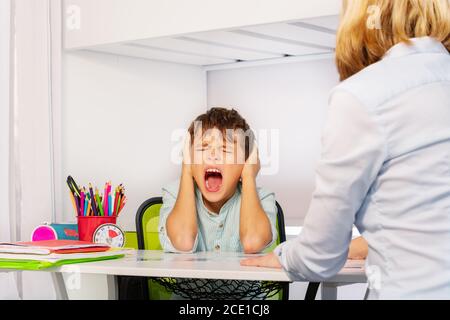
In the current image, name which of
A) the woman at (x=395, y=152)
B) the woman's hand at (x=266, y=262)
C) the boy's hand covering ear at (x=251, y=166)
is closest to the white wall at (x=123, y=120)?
the boy's hand covering ear at (x=251, y=166)

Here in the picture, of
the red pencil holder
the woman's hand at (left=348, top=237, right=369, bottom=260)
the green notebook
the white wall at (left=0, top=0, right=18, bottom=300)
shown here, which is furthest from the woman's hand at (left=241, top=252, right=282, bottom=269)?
the white wall at (left=0, top=0, right=18, bottom=300)

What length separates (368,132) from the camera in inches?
36.6

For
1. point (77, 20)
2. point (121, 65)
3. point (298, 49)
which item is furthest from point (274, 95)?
point (77, 20)

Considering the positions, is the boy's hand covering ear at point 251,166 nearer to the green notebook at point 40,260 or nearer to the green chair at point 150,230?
the green chair at point 150,230

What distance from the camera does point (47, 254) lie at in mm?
1459

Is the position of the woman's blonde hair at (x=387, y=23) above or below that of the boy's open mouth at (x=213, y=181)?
above

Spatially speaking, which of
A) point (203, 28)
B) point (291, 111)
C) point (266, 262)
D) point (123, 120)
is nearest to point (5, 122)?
point (123, 120)

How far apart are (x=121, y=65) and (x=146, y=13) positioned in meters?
0.29

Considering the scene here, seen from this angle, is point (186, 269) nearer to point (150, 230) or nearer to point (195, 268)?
point (195, 268)

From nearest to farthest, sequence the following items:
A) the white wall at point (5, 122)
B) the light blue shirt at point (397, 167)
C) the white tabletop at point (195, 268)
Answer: the light blue shirt at point (397, 167) → the white tabletop at point (195, 268) → the white wall at point (5, 122)

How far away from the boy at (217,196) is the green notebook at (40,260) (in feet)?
1.02

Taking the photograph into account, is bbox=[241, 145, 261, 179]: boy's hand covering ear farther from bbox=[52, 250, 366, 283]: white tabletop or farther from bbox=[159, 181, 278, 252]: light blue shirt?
bbox=[52, 250, 366, 283]: white tabletop

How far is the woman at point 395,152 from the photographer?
3.05 feet

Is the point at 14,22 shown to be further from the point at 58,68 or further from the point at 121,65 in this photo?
the point at 121,65
